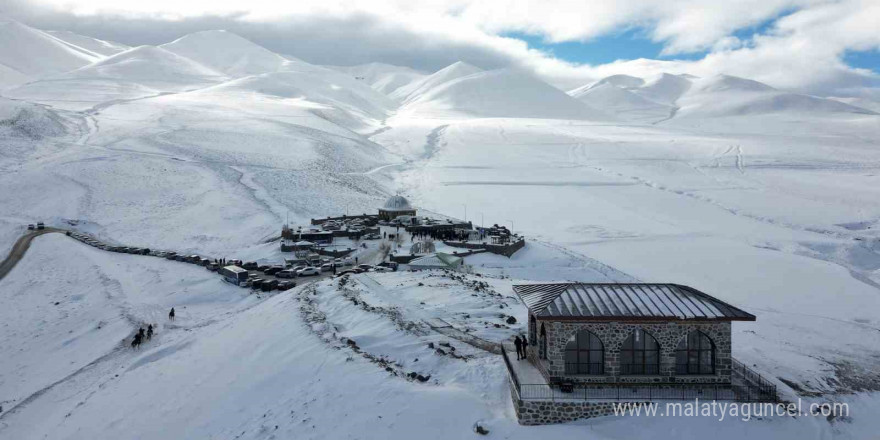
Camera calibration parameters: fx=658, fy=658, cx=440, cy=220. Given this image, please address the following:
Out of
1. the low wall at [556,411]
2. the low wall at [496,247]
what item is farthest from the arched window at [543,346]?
the low wall at [496,247]

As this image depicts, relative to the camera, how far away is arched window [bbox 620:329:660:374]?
1498cm

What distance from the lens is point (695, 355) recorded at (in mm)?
15078

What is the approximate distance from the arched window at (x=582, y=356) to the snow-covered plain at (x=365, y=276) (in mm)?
1430

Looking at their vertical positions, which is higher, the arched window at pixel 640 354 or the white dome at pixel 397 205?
the white dome at pixel 397 205

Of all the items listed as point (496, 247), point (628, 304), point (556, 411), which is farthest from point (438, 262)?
point (556, 411)

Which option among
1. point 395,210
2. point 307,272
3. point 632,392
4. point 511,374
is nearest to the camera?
point 632,392

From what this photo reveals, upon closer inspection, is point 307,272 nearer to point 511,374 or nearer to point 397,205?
point 397,205

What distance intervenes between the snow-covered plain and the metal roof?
225 cm

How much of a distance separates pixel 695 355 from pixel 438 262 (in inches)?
903

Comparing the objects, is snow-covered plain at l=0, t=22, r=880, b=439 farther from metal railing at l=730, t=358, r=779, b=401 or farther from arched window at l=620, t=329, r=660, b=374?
arched window at l=620, t=329, r=660, b=374

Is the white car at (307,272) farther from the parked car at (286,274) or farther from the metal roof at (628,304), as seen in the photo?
the metal roof at (628,304)

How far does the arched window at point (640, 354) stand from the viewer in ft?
49.1

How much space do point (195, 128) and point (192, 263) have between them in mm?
66844

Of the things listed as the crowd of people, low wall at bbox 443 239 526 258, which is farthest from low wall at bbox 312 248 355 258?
the crowd of people
